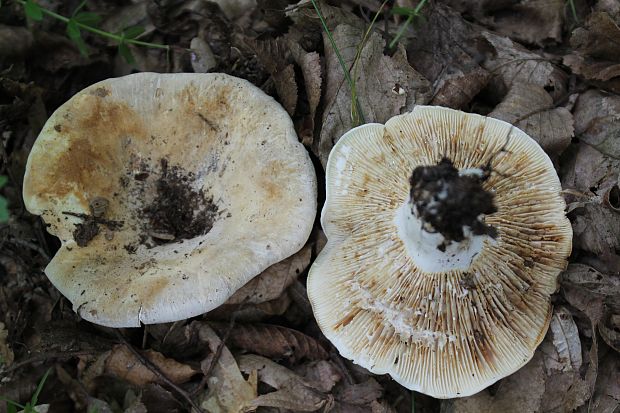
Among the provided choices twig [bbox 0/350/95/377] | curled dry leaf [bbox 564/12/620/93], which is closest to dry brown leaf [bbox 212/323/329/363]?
twig [bbox 0/350/95/377]

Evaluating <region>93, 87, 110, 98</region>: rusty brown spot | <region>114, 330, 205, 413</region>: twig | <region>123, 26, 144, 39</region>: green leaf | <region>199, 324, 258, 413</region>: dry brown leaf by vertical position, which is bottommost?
<region>114, 330, 205, 413</region>: twig

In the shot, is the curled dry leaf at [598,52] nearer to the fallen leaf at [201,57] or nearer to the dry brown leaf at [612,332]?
the dry brown leaf at [612,332]

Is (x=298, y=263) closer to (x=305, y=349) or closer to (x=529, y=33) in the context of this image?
(x=305, y=349)

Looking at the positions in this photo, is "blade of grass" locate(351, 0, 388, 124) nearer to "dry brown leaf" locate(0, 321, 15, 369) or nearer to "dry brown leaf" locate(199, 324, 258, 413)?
"dry brown leaf" locate(199, 324, 258, 413)

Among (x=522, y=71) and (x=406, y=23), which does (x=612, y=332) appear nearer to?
(x=522, y=71)

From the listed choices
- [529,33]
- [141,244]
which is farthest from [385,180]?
[529,33]

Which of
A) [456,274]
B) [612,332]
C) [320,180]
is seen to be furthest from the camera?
[320,180]

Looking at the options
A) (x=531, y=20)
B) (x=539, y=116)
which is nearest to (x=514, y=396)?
(x=539, y=116)
